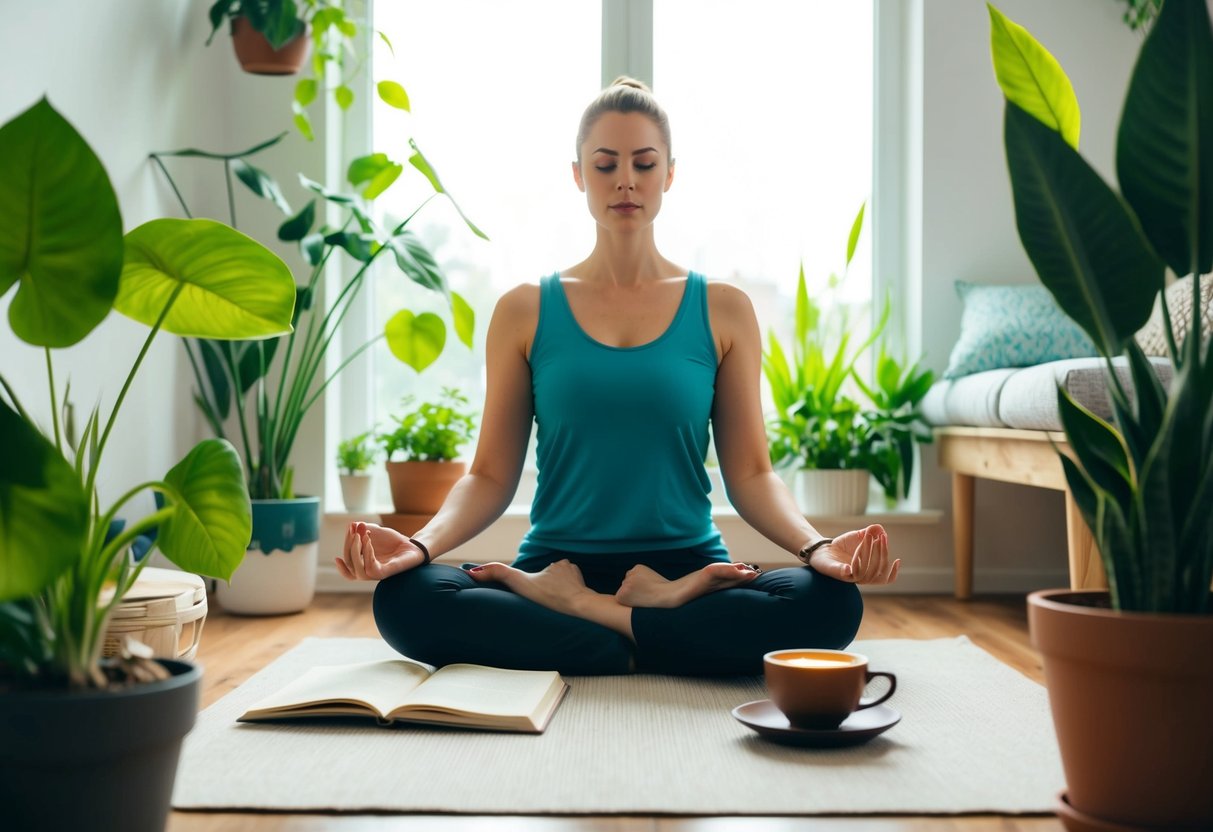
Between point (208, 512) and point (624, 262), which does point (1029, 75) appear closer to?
point (208, 512)

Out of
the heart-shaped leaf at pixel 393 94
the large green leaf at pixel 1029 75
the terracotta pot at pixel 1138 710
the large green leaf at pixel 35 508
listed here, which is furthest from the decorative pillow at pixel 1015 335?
the large green leaf at pixel 35 508

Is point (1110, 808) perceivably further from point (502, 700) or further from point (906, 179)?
point (906, 179)

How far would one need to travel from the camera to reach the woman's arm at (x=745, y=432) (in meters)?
2.11

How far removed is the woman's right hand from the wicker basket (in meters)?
0.24

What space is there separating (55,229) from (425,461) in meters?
2.08

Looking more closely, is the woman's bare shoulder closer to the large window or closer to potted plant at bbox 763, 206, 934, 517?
potted plant at bbox 763, 206, 934, 517

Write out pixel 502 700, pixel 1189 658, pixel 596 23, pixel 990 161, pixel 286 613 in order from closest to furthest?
pixel 1189 658, pixel 502 700, pixel 286 613, pixel 990 161, pixel 596 23

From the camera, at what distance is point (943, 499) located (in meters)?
3.37

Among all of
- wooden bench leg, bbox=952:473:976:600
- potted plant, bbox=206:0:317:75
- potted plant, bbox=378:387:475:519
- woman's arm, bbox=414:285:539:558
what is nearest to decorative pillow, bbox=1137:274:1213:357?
wooden bench leg, bbox=952:473:976:600

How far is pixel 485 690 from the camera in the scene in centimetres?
171

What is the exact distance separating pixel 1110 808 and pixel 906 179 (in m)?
2.73

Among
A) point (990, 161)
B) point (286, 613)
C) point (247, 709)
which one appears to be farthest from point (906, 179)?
point (247, 709)

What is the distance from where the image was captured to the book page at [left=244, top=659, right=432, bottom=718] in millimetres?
1611

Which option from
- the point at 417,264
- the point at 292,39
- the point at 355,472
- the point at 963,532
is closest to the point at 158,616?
the point at 417,264
